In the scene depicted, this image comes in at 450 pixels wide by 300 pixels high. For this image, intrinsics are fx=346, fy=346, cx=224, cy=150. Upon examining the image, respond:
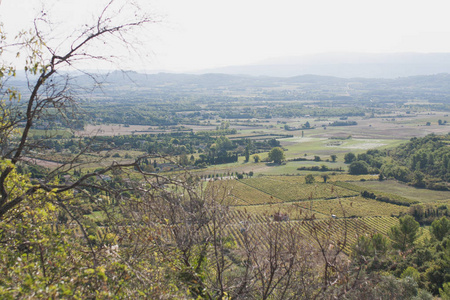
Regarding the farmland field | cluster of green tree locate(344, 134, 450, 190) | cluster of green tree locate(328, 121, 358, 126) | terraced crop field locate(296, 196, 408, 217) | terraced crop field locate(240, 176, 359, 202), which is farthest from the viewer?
cluster of green tree locate(328, 121, 358, 126)

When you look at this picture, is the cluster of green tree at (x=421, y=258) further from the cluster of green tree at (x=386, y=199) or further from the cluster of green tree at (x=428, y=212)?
the cluster of green tree at (x=386, y=199)

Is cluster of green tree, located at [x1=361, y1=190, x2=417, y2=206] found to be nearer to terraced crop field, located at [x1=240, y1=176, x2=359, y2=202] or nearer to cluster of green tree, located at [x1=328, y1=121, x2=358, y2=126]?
terraced crop field, located at [x1=240, y1=176, x2=359, y2=202]

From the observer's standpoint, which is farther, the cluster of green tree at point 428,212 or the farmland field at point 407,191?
the farmland field at point 407,191

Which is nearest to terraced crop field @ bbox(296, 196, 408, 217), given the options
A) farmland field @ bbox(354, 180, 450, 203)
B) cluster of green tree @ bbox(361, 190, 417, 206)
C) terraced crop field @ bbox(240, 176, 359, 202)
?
cluster of green tree @ bbox(361, 190, 417, 206)

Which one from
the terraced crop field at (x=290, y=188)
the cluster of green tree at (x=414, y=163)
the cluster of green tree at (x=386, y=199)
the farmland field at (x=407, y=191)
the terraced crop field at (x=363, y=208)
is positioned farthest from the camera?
the cluster of green tree at (x=414, y=163)

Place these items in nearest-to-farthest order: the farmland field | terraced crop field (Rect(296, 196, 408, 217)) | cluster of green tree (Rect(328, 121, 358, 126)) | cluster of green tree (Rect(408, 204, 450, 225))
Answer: cluster of green tree (Rect(408, 204, 450, 225)) → terraced crop field (Rect(296, 196, 408, 217)) → the farmland field → cluster of green tree (Rect(328, 121, 358, 126))

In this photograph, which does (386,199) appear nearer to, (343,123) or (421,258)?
(421,258)

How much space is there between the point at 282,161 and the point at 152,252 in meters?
75.4

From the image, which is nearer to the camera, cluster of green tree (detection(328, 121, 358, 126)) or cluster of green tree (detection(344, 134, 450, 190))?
cluster of green tree (detection(344, 134, 450, 190))

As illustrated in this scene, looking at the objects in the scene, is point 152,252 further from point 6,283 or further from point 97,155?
point 6,283

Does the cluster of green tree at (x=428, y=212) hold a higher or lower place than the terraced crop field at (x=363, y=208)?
higher

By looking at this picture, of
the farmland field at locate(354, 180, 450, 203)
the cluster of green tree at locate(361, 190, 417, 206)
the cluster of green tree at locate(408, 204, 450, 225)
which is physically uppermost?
the cluster of green tree at locate(408, 204, 450, 225)

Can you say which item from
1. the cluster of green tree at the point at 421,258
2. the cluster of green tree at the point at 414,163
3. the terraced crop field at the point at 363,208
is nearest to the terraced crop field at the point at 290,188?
the terraced crop field at the point at 363,208

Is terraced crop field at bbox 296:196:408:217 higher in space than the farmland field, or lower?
higher
